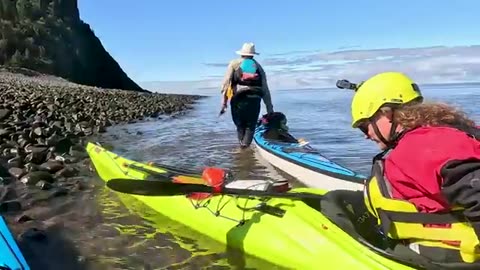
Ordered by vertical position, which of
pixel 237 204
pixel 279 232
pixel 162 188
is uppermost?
pixel 162 188

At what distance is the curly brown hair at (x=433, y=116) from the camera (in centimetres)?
312

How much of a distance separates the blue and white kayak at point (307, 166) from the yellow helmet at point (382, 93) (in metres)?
3.01

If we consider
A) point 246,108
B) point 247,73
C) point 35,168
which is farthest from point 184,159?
point 35,168

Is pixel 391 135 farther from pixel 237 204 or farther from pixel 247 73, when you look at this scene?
pixel 247 73

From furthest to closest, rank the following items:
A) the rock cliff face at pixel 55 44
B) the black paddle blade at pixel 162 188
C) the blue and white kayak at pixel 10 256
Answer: the rock cliff face at pixel 55 44 → the black paddle blade at pixel 162 188 → the blue and white kayak at pixel 10 256

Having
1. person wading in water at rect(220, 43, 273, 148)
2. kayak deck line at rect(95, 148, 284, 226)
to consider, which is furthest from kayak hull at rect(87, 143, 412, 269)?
person wading in water at rect(220, 43, 273, 148)

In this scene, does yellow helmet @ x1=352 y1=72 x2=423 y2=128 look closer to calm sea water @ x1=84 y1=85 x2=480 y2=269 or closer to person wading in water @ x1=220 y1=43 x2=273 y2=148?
calm sea water @ x1=84 y1=85 x2=480 y2=269

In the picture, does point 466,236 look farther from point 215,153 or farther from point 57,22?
point 57,22

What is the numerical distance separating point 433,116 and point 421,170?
13.9 inches

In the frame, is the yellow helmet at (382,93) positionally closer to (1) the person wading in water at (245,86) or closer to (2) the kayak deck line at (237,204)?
(2) the kayak deck line at (237,204)

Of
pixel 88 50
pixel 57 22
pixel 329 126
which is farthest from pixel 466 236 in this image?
pixel 88 50

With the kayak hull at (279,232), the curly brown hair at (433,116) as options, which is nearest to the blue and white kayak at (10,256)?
the kayak hull at (279,232)

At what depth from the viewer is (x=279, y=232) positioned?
4.58m

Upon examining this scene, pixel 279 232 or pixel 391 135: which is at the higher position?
pixel 391 135
